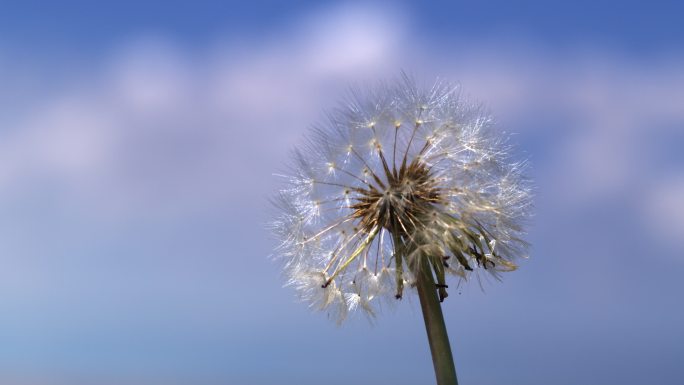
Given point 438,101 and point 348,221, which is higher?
point 438,101

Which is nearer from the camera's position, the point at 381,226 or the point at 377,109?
the point at 381,226

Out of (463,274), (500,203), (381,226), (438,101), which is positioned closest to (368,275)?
(381,226)

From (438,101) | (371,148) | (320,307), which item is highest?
(438,101)

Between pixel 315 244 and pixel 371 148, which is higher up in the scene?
pixel 371 148

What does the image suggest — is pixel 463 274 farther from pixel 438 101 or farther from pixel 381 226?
pixel 438 101

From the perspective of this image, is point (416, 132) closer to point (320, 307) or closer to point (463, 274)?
point (463, 274)

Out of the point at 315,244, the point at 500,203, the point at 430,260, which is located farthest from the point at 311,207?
the point at 500,203
